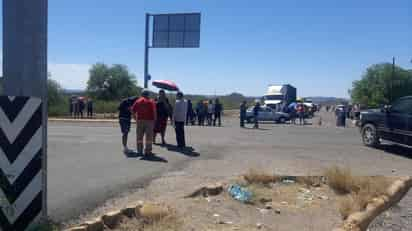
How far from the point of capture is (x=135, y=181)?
7.49m

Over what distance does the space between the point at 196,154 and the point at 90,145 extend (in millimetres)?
3764

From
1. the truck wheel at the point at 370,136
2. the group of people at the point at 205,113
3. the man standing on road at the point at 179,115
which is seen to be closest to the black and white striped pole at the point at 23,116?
the man standing on road at the point at 179,115

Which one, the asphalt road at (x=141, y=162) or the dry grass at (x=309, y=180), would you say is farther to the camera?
the dry grass at (x=309, y=180)

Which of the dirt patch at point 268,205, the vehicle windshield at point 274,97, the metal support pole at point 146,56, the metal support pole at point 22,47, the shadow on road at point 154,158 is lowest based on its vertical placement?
the dirt patch at point 268,205

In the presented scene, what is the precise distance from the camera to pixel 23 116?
4.06 metres

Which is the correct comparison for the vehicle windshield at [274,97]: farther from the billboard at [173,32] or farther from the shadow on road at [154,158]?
the shadow on road at [154,158]

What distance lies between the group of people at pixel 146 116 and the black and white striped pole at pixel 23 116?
592cm

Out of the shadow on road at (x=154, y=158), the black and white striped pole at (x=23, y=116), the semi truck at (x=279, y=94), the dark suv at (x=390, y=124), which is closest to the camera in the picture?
the black and white striped pole at (x=23, y=116)

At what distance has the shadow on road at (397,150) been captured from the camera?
43.5ft

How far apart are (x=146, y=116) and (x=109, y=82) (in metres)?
56.5

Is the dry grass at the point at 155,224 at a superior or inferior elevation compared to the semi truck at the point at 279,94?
inferior

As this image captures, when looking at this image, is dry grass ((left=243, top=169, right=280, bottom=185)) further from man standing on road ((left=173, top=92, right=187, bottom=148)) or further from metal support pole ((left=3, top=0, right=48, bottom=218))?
man standing on road ((left=173, top=92, right=187, bottom=148))

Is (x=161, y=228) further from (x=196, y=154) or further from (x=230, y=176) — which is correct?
(x=196, y=154)

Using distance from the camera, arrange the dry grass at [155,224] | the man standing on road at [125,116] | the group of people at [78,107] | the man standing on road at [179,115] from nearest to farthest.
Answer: the dry grass at [155,224] → the man standing on road at [125,116] → the man standing on road at [179,115] → the group of people at [78,107]
